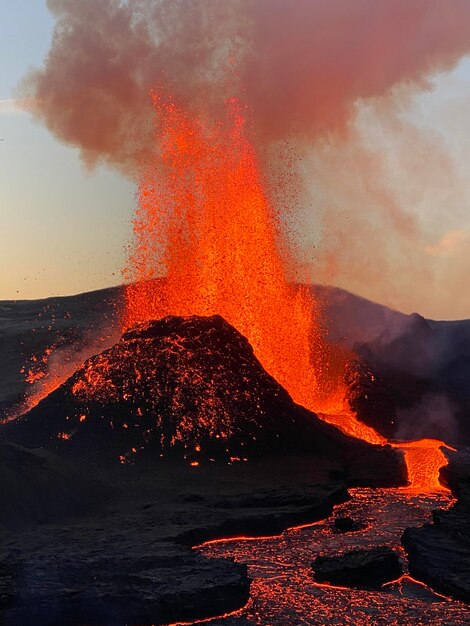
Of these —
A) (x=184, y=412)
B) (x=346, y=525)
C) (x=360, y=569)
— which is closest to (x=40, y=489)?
(x=184, y=412)

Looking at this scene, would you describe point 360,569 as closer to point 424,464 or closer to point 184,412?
point 184,412

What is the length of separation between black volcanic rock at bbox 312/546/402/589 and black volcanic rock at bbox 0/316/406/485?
8.84m

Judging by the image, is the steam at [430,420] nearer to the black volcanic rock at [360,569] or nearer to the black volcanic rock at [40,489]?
the black volcanic rock at [40,489]

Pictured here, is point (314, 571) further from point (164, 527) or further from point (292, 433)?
point (292, 433)

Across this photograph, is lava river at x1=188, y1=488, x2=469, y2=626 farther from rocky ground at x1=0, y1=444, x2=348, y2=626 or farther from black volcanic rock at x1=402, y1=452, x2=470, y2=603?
rocky ground at x1=0, y1=444, x2=348, y2=626

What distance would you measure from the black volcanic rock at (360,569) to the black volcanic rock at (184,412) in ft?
29.0

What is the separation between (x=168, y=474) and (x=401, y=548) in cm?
830

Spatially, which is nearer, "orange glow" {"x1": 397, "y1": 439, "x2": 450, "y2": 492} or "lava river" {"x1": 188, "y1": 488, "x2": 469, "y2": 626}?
"lava river" {"x1": 188, "y1": 488, "x2": 469, "y2": 626}

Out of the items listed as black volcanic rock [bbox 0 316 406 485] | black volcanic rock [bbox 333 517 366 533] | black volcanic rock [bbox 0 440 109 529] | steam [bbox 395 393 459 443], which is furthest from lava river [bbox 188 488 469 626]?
steam [bbox 395 393 459 443]

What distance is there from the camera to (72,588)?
1221 centimetres

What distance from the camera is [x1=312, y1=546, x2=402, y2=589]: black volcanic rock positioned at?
44.1ft

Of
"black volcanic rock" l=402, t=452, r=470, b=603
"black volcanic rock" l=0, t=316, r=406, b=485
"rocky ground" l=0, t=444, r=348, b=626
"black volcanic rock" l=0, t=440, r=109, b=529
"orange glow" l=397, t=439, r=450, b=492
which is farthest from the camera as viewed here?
"black volcanic rock" l=0, t=316, r=406, b=485

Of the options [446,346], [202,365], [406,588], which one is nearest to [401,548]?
[406,588]

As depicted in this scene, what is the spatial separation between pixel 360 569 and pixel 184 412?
11.9 meters
